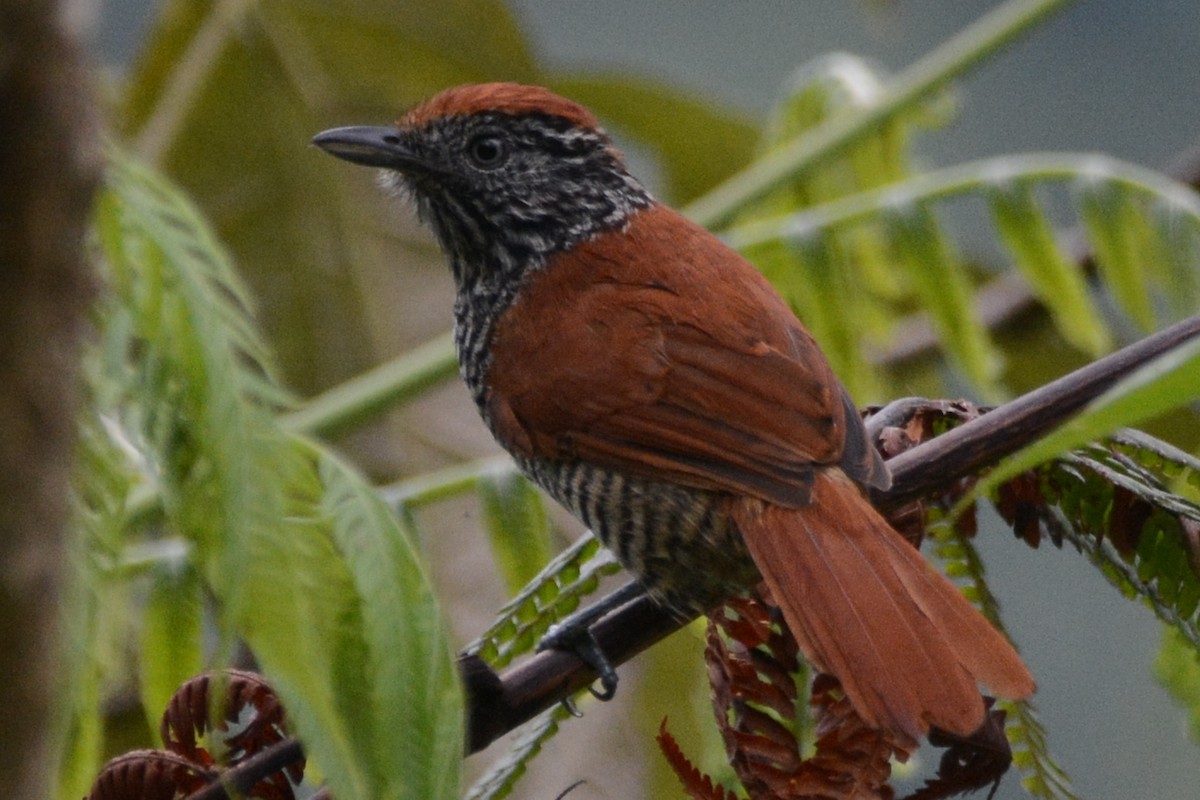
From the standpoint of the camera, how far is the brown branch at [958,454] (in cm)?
172

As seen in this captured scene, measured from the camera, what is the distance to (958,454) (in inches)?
71.1

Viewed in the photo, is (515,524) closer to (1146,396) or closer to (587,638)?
(587,638)

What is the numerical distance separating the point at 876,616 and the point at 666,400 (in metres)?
0.69

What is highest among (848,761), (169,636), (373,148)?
(373,148)

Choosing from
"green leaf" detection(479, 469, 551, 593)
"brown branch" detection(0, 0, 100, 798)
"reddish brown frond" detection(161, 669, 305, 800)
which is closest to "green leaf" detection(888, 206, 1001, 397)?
"green leaf" detection(479, 469, 551, 593)

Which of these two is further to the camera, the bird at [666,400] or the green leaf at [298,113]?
the green leaf at [298,113]

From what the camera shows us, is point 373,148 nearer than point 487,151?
Yes

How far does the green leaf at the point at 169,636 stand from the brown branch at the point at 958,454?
52 centimetres

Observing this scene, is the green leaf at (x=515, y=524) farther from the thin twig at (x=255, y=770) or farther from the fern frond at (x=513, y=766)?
the thin twig at (x=255, y=770)

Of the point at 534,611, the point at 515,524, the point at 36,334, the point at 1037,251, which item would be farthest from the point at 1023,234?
the point at 36,334

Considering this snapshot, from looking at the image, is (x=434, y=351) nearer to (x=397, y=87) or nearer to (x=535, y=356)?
(x=535, y=356)

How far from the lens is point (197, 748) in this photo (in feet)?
5.57

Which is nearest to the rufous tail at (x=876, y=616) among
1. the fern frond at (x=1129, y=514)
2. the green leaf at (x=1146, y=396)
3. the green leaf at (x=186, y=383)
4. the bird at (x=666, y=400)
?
the bird at (x=666, y=400)

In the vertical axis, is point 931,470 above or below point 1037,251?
below
